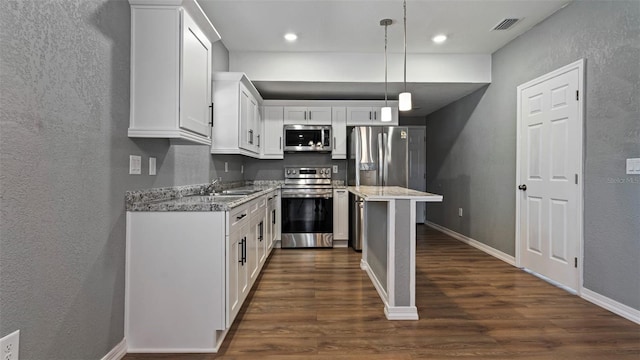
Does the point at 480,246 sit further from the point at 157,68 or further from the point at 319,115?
the point at 157,68

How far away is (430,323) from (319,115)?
10.9ft

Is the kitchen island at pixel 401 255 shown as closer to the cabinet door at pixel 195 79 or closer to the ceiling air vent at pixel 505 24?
the cabinet door at pixel 195 79

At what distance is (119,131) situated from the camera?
181 cm

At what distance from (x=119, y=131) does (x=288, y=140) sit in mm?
3006

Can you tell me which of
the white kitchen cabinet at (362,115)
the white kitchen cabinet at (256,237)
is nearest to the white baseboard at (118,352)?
the white kitchen cabinet at (256,237)

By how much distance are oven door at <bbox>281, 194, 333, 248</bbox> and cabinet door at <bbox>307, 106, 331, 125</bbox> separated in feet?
3.85

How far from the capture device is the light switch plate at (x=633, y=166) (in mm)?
2264

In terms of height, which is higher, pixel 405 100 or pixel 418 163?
pixel 405 100

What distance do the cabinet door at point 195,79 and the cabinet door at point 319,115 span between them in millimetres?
2441

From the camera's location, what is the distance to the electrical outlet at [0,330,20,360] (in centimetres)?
112

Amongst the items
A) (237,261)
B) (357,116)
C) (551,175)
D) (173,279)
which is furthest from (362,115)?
(173,279)

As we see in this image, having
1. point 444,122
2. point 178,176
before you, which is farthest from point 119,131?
point 444,122

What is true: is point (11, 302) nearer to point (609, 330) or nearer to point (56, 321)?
point (56, 321)

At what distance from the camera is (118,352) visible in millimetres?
1813
